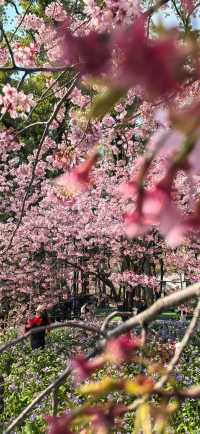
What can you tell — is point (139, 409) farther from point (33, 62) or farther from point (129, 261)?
point (129, 261)

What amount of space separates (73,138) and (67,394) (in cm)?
324

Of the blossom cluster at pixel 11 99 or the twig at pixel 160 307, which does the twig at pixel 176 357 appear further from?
the blossom cluster at pixel 11 99

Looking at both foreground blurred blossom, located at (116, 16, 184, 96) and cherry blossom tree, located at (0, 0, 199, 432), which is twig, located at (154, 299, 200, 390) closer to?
cherry blossom tree, located at (0, 0, 199, 432)

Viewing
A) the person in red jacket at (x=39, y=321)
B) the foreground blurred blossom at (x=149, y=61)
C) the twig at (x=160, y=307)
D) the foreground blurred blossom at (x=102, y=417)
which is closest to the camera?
the foreground blurred blossom at (x=149, y=61)

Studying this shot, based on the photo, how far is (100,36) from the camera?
0.61 meters

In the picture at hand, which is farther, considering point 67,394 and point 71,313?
point 71,313

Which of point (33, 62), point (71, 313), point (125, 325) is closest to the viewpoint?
point (125, 325)

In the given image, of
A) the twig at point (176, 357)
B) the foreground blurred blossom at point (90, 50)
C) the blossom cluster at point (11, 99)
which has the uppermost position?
the blossom cluster at point (11, 99)

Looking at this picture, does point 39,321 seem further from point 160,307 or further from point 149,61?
point 149,61

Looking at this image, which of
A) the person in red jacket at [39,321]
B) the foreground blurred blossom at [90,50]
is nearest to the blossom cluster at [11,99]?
the foreground blurred blossom at [90,50]

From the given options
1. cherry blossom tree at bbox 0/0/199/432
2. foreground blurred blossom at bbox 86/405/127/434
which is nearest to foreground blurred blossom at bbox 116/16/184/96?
cherry blossom tree at bbox 0/0/199/432

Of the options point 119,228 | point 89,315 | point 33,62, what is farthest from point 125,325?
point 89,315

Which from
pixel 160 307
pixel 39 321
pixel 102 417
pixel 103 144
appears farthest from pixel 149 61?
pixel 39 321

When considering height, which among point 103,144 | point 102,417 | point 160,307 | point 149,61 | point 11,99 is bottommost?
point 102,417
